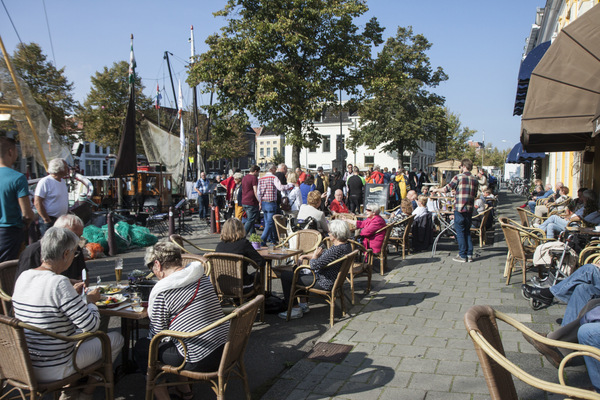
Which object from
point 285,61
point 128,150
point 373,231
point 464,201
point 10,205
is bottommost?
point 373,231

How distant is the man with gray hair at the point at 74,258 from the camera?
12.3 feet

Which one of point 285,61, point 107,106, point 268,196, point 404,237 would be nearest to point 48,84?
point 107,106

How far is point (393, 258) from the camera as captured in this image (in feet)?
31.6

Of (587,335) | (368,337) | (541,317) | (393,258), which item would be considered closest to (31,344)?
(368,337)

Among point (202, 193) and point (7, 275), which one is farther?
point (202, 193)

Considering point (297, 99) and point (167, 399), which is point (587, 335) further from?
point (297, 99)

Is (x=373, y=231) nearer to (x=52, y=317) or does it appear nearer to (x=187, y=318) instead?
(x=187, y=318)

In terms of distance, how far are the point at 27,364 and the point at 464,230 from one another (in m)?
7.75

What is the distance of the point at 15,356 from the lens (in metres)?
2.76

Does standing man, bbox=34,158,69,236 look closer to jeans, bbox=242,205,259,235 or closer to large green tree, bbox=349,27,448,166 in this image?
jeans, bbox=242,205,259,235

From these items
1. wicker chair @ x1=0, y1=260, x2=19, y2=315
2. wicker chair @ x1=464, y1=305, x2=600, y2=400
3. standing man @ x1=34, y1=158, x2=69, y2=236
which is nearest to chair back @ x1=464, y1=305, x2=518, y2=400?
wicker chair @ x1=464, y1=305, x2=600, y2=400

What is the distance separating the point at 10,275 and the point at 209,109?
786 inches

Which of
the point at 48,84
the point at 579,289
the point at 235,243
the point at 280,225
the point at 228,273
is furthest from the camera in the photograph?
the point at 48,84

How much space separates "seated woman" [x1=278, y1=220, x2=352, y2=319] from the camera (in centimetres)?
536
